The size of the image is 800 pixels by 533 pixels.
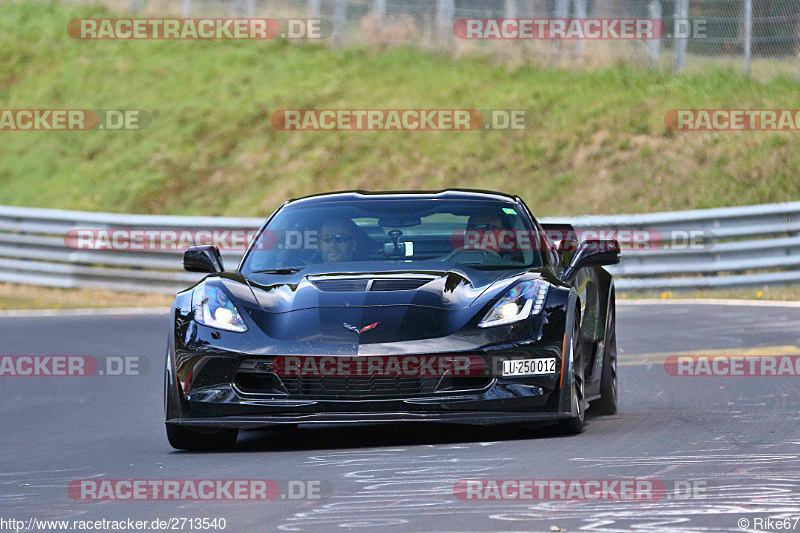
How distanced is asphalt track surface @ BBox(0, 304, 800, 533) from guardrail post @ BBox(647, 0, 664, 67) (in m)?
13.8

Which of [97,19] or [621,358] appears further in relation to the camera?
[97,19]

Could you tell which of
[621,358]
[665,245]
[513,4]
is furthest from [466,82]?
[621,358]

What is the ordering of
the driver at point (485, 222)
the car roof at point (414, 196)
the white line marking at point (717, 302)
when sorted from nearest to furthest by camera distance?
the driver at point (485, 222)
the car roof at point (414, 196)
the white line marking at point (717, 302)

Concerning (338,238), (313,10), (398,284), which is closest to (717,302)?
(338,238)

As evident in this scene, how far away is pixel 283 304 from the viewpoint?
7.54m

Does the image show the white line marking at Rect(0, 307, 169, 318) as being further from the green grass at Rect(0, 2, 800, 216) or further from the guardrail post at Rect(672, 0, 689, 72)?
the guardrail post at Rect(672, 0, 689, 72)

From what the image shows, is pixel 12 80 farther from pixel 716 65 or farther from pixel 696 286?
pixel 696 286

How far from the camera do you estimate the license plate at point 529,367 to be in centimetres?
730

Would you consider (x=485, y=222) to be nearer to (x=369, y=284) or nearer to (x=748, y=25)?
(x=369, y=284)

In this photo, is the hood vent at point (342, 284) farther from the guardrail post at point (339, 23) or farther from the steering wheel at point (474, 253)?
the guardrail post at point (339, 23)

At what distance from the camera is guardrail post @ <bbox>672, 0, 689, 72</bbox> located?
24.3 metres

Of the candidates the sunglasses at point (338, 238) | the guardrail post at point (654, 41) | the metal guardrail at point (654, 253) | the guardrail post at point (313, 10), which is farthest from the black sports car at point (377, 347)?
the guardrail post at point (313, 10)

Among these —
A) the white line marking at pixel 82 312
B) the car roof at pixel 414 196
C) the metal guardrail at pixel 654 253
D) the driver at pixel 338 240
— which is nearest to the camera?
the driver at pixel 338 240

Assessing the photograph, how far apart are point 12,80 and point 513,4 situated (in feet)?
41.0
